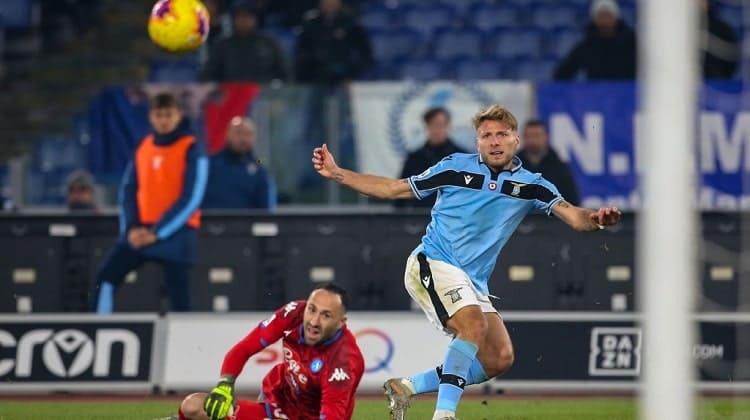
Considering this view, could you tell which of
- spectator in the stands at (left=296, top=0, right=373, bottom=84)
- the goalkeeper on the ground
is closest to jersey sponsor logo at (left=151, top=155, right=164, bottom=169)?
spectator in the stands at (left=296, top=0, right=373, bottom=84)

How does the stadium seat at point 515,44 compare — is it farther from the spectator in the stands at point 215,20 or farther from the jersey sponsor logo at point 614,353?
the jersey sponsor logo at point 614,353

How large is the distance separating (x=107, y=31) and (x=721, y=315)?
28.1 feet

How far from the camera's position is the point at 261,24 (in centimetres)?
1700

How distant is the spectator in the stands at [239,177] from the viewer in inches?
520

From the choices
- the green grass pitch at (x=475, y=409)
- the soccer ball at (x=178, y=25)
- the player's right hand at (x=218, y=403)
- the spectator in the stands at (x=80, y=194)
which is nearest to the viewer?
the player's right hand at (x=218, y=403)

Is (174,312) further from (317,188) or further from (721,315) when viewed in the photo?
(721,315)

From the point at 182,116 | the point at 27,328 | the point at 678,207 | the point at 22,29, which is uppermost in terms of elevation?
the point at 22,29

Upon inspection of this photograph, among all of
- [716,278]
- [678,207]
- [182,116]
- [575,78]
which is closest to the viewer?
[678,207]

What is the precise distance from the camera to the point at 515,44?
56.7 feet

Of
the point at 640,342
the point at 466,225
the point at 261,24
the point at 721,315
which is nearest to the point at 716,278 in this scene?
the point at 721,315

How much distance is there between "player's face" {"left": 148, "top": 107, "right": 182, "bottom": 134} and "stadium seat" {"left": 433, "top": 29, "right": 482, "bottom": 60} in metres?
5.06

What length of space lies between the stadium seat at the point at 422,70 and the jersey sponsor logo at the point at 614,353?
19.7 feet

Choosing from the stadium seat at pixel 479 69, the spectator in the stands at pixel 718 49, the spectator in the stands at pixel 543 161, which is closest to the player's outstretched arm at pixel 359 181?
the spectator in the stands at pixel 543 161

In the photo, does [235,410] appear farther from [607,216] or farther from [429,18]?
[429,18]
